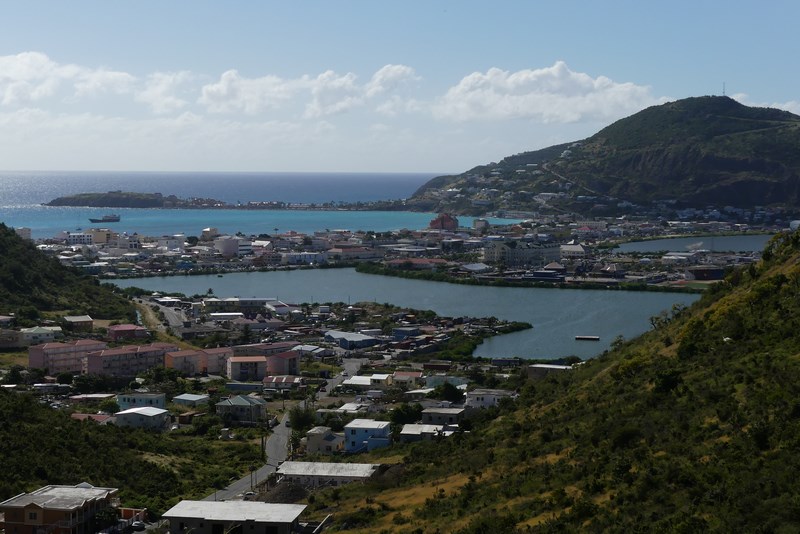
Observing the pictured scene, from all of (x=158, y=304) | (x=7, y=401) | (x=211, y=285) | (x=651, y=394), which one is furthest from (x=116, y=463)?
(x=211, y=285)

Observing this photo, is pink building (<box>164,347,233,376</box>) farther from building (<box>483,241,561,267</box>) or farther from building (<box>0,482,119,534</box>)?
building (<box>483,241,561,267</box>)

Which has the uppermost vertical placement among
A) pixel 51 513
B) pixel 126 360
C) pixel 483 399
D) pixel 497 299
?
pixel 51 513

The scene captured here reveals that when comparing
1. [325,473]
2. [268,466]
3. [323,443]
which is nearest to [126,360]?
[323,443]

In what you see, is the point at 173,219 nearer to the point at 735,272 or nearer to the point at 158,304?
the point at 158,304

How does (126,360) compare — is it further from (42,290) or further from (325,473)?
(325,473)

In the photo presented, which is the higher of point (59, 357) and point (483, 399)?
point (483, 399)

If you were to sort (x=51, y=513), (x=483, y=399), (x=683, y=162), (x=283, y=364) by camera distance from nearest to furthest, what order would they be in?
(x=51, y=513), (x=483, y=399), (x=283, y=364), (x=683, y=162)

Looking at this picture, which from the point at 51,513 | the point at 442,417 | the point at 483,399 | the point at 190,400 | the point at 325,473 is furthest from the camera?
the point at 190,400
